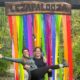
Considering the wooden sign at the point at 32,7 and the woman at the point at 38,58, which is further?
the wooden sign at the point at 32,7

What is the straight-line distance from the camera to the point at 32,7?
9.92 meters

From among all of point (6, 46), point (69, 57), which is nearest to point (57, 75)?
point (69, 57)

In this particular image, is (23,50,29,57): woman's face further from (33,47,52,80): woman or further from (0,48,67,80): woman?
(33,47,52,80): woman

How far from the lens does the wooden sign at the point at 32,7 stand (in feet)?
32.4

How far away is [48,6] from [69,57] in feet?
4.66

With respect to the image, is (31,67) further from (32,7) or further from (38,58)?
(32,7)

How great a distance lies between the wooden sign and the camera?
32.4 ft

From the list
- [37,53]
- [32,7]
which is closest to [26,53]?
[37,53]

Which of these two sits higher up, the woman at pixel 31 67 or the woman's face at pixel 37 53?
the woman's face at pixel 37 53

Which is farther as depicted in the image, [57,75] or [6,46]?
[6,46]

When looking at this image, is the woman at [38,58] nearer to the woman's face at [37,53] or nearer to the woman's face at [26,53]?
the woman's face at [37,53]

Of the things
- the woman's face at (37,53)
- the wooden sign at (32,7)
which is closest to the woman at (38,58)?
the woman's face at (37,53)

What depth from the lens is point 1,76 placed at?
582 inches

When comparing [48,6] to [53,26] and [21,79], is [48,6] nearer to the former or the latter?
[53,26]
